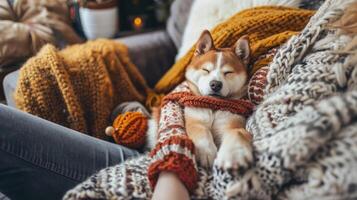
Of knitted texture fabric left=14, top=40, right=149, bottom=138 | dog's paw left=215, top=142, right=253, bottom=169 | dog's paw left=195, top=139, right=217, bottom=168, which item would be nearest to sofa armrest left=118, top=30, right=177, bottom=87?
knitted texture fabric left=14, top=40, right=149, bottom=138

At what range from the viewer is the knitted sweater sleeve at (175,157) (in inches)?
30.4

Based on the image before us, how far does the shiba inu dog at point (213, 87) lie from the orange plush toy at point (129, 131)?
160mm

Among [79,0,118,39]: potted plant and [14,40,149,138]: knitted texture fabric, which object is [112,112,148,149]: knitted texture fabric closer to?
[14,40,149,138]: knitted texture fabric

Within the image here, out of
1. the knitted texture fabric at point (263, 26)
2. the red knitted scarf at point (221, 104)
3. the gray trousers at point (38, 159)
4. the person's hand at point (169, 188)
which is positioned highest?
the knitted texture fabric at point (263, 26)

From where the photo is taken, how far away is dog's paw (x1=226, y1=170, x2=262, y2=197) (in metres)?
0.68

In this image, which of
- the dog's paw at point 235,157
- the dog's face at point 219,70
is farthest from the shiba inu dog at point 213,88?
the dog's paw at point 235,157

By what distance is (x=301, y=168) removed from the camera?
0.66 m

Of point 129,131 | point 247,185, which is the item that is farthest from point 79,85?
point 247,185

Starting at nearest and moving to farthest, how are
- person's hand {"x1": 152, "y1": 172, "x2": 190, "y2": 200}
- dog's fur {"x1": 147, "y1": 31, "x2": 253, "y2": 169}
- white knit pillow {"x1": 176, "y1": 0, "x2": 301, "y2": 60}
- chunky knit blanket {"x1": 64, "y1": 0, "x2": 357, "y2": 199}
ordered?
1. chunky knit blanket {"x1": 64, "y1": 0, "x2": 357, "y2": 199}
2. person's hand {"x1": 152, "y1": 172, "x2": 190, "y2": 200}
3. dog's fur {"x1": 147, "y1": 31, "x2": 253, "y2": 169}
4. white knit pillow {"x1": 176, "y1": 0, "x2": 301, "y2": 60}

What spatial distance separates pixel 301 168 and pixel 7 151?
2.13 feet

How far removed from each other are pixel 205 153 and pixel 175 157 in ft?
0.29

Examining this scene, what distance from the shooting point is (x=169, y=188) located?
2.48ft

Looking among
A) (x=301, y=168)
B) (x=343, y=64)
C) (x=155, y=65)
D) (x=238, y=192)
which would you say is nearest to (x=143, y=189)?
(x=238, y=192)

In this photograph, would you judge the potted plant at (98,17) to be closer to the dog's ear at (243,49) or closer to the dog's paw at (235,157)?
the dog's ear at (243,49)
